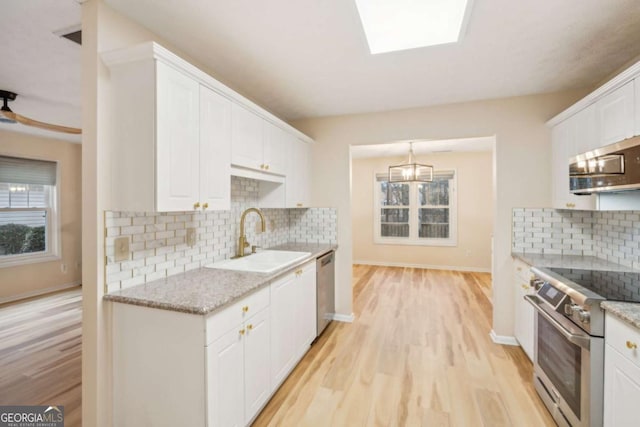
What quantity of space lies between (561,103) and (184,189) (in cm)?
338

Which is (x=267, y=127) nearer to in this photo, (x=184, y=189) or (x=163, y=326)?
(x=184, y=189)

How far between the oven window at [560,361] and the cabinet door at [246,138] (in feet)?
7.75

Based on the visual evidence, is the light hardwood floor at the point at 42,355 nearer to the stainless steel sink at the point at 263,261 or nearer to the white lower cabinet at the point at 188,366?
the white lower cabinet at the point at 188,366

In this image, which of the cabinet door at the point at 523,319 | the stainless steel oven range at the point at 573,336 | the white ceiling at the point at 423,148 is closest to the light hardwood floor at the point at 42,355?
the stainless steel oven range at the point at 573,336

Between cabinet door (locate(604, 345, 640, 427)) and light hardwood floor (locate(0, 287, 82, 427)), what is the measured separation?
296cm

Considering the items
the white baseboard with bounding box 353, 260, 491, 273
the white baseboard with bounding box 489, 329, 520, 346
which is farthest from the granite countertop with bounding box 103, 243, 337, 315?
the white baseboard with bounding box 353, 260, 491, 273

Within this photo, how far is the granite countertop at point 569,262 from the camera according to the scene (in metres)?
Answer: 2.19

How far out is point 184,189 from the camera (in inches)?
64.5

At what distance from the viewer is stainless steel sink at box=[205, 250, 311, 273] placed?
2268 mm

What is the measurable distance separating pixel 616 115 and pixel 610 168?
55 cm

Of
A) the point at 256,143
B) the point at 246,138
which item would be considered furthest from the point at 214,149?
the point at 256,143

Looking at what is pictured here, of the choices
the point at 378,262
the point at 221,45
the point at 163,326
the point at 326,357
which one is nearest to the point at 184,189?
the point at 163,326

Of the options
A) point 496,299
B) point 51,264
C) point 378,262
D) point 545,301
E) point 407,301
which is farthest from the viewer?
point 378,262

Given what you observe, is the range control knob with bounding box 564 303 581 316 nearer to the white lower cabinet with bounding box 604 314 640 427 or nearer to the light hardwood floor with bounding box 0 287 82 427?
the white lower cabinet with bounding box 604 314 640 427
